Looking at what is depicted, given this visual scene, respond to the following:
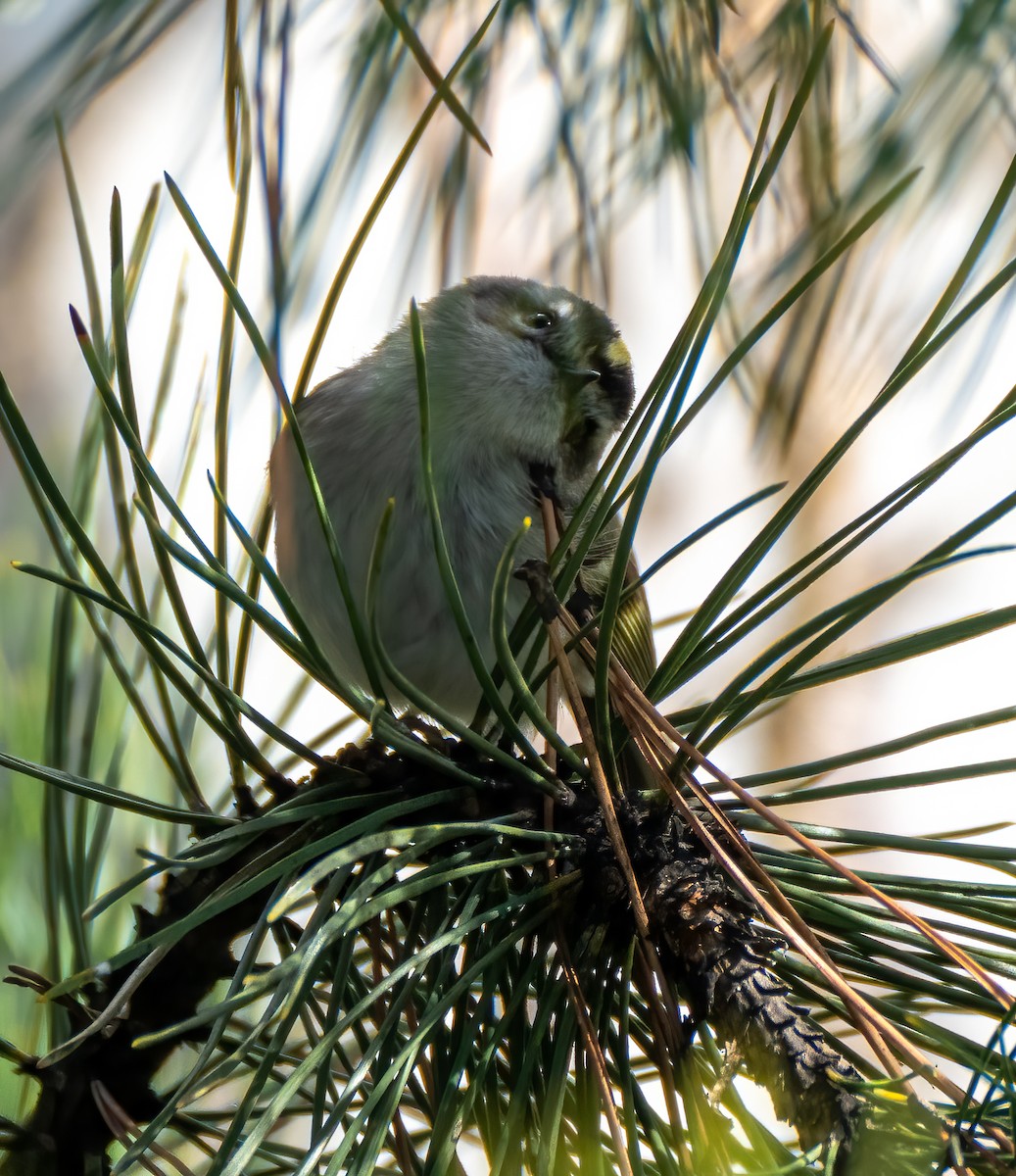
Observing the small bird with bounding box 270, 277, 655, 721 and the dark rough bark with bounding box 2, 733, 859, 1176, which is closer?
the dark rough bark with bounding box 2, 733, 859, 1176

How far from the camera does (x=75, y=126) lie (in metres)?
0.44

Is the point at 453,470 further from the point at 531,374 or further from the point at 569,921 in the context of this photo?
the point at 569,921

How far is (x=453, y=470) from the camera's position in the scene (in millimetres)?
1172

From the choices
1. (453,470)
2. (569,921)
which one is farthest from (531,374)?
(569,921)

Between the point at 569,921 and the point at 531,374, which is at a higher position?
the point at 531,374

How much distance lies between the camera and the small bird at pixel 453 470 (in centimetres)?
110

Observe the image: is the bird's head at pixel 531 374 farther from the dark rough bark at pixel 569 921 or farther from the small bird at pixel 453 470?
the dark rough bark at pixel 569 921

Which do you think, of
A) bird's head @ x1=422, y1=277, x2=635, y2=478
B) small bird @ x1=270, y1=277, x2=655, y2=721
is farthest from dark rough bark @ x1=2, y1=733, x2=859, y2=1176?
bird's head @ x1=422, y1=277, x2=635, y2=478

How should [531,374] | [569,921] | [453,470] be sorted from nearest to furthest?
[569,921]
[453,470]
[531,374]

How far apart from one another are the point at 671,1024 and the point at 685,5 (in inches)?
19.2

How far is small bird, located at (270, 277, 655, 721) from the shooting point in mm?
1104

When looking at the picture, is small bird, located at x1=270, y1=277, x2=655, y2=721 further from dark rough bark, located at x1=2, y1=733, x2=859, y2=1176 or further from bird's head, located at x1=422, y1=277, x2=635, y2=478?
dark rough bark, located at x1=2, y1=733, x2=859, y2=1176

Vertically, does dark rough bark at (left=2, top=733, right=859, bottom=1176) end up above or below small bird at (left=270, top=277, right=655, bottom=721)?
below

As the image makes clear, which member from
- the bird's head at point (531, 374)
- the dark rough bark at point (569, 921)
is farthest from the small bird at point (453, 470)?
the dark rough bark at point (569, 921)
